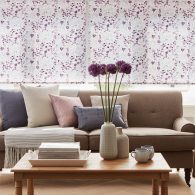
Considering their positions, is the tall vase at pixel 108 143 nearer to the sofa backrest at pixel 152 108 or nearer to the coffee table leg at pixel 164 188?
the coffee table leg at pixel 164 188

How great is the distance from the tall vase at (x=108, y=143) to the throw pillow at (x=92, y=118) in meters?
1.26

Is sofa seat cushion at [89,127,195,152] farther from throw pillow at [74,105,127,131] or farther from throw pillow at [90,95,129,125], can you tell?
throw pillow at [90,95,129,125]

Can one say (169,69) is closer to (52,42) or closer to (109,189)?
(52,42)

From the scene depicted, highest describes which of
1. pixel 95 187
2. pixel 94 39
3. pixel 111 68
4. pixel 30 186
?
pixel 94 39

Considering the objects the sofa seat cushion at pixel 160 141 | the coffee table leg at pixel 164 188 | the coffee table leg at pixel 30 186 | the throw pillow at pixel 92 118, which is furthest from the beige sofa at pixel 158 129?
the coffee table leg at pixel 164 188

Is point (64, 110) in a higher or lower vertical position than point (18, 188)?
higher

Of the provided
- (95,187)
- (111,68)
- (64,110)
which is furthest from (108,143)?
(64,110)

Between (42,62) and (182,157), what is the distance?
2.41 m

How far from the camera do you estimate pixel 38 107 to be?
4828 mm

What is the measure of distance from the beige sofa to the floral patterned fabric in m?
0.92

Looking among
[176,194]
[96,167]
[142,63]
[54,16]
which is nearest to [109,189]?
[176,194]

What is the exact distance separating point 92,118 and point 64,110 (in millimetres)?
314

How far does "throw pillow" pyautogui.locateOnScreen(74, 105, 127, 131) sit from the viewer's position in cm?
468

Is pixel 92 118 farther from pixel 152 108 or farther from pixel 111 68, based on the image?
pixel 111 68
